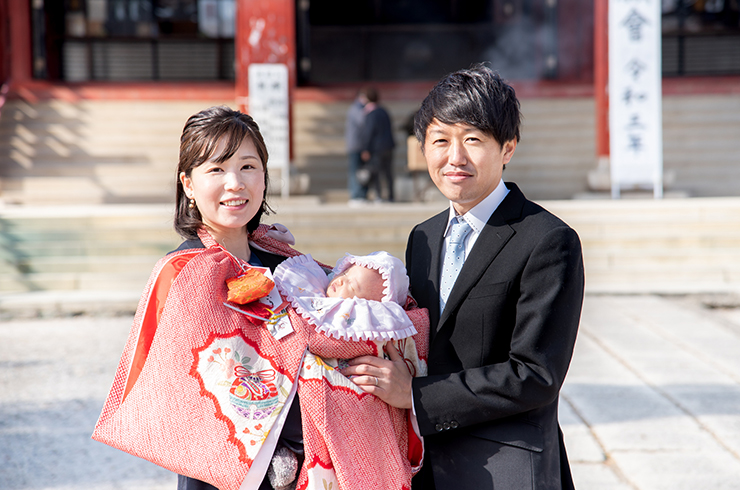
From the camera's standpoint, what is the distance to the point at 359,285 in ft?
5.91

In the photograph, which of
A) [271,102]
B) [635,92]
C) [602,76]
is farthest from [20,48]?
[635,92]

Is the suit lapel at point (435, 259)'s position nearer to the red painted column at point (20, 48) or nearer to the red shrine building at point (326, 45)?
the red shrine building at point (326, 45)

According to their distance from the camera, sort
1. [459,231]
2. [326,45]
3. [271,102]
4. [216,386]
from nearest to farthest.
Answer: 1. [216,386]
2. [459,231]
3. [271,102]
4. [326,45]

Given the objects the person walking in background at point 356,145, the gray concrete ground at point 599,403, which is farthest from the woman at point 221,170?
the person walking in background at point 356,145

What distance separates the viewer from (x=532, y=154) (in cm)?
1130

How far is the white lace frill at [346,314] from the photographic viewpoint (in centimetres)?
163

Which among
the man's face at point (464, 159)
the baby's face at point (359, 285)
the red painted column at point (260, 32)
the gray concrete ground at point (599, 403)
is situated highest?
the red painted column at point (260, 32)

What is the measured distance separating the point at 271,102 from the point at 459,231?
8333 mm

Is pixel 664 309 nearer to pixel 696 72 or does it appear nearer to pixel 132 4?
pixel 696 72

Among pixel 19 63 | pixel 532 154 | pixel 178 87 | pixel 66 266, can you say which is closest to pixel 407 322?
pixel 66 266

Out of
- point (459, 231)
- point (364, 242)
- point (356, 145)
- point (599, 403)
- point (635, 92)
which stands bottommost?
point (599, 403)

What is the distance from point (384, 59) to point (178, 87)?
4.12 meters

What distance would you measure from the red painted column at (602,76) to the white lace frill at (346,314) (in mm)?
8933

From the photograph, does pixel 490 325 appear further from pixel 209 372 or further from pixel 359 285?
pixel 209 372
